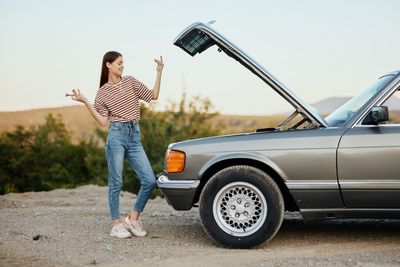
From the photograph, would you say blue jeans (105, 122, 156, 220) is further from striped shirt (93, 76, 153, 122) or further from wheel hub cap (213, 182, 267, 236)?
wheel hub cap (213, 182, 267, 236)

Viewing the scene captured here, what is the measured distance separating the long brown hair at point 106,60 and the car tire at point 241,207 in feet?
5.91

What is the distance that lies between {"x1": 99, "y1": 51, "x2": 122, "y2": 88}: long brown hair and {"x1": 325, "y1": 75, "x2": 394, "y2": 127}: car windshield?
2569 mm

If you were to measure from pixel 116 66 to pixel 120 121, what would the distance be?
0.64 metres

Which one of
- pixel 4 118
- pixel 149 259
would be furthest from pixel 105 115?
pixel 4 118

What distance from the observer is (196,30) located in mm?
6375

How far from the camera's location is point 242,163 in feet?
20.9

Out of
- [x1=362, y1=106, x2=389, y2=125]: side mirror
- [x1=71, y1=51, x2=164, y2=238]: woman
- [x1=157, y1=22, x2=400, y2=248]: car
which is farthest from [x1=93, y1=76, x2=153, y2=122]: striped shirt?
[x1=362, y1=106, x2=389, y2=125]: side mirror

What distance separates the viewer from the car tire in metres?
6.13

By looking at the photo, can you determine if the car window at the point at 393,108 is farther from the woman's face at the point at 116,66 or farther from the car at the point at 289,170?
the woman's face at the point at 116,66

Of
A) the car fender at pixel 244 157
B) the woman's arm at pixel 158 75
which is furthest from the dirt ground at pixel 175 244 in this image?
the woman's arm at pixel 158 75

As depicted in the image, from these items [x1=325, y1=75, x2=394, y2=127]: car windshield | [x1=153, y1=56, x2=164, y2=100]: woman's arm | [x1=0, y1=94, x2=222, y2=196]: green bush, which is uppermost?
[x1=153, y1=56, x2=164, y2=100]: woman's arm

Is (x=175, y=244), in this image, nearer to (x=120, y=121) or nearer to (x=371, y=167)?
(x=120, y=121)

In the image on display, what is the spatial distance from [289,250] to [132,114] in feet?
7.54

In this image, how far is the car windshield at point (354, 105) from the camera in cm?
641
